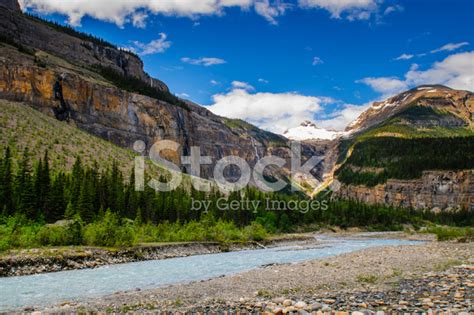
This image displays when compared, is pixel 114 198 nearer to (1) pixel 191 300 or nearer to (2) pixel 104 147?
(2) pixel 104 147

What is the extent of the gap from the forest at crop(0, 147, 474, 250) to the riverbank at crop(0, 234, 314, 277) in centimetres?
253

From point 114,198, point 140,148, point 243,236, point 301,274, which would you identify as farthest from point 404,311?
point 140,148

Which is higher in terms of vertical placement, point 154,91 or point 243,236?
point 154,91

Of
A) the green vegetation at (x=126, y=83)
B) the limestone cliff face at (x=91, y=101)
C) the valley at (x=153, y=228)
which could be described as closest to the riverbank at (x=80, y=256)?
the valley at (x=153, y=228)

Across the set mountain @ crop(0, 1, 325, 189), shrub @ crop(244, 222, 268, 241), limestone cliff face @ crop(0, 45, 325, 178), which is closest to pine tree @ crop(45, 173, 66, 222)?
shrub @ crop(244, 222, 268, 241)

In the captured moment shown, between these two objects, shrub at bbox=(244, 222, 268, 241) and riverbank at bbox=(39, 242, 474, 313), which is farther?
shrub at bbox=(244, 222, 268, 241)

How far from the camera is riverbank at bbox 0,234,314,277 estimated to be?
105 feet

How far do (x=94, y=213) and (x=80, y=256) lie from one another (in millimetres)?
26190

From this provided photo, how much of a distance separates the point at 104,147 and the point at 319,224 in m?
67.3

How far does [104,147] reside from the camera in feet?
367

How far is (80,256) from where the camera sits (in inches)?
1474

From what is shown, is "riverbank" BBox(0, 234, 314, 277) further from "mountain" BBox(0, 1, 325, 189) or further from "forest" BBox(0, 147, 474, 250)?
"mountain" BBox(0, 1, 325, 189)

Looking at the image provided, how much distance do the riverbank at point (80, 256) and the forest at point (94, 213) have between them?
8.30ft

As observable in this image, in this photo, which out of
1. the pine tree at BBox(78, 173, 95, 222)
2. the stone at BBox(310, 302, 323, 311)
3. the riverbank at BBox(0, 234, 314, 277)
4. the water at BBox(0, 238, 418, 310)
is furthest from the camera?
the pine tree at BBox(78, 173, 95, 222)
